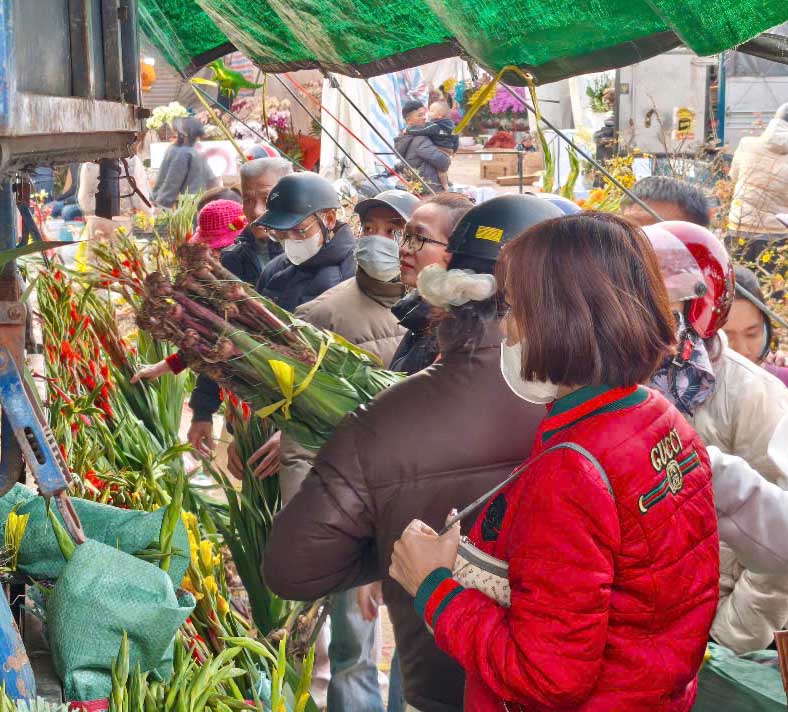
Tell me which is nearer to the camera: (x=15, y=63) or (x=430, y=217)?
(x=15, y=63)

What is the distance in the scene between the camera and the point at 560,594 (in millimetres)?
1456

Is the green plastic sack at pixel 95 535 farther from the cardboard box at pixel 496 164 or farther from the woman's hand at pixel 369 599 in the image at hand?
the cardboard box at pixel 496 164

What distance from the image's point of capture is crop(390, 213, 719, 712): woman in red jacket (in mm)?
1472

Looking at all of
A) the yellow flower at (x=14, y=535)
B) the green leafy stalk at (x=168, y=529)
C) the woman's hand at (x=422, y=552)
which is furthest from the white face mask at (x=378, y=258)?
the woman's hand at (x=422, y=552)

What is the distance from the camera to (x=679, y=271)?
92.1 inches

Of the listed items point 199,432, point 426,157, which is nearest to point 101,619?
point 199,432

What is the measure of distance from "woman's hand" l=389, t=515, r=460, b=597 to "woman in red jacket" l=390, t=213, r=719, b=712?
0.07ft

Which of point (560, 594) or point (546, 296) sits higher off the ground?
point (546, 296)

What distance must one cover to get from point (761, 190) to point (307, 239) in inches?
143

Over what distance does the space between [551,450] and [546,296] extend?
0.22 meters

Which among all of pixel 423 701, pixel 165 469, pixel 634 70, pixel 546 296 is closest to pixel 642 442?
pixel 546 296

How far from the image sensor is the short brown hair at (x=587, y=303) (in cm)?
154

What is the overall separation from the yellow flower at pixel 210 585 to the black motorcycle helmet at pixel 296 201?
6.54ft

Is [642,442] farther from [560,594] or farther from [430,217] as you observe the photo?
[430,217]
